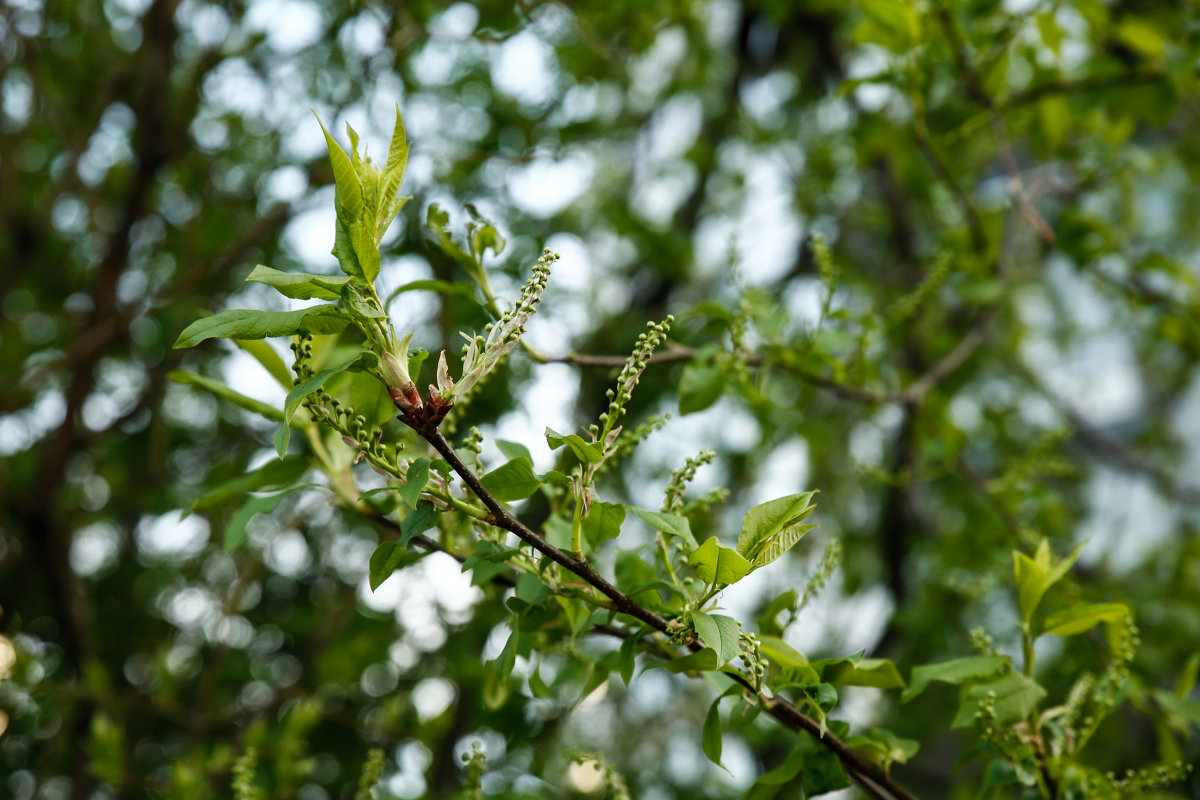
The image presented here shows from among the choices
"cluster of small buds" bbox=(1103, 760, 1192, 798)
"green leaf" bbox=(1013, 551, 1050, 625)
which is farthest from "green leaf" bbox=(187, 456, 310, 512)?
"cluster of small buds" bbox=(1103, 760, 1192, 798)

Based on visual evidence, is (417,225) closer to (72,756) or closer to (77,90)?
(77,90)

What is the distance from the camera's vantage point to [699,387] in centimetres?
118

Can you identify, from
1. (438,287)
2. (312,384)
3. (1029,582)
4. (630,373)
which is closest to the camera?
(312,384)

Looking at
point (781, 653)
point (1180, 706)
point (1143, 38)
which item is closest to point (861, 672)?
point (781, 653)

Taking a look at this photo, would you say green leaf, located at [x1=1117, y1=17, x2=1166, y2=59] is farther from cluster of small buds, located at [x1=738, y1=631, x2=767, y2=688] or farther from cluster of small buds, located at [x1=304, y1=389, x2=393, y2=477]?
cluster of small buds, located at [x1=304, y1=389, x2=393, y2=477]

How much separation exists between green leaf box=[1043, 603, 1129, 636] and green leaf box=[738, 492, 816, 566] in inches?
14.9

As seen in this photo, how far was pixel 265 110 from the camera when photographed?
9.09ft

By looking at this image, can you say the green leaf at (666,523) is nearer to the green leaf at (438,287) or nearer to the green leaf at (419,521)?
the green leaf at (419,521)

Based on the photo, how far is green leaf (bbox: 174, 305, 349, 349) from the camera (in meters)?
0.68

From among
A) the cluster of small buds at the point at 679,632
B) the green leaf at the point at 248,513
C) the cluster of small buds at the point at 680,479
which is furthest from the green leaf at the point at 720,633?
the green leaf at the point at 248,513

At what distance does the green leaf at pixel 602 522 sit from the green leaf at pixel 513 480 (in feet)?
0.17

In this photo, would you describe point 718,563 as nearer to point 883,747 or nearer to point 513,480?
point 513,480

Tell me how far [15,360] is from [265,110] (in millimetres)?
1006

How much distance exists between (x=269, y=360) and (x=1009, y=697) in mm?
822
